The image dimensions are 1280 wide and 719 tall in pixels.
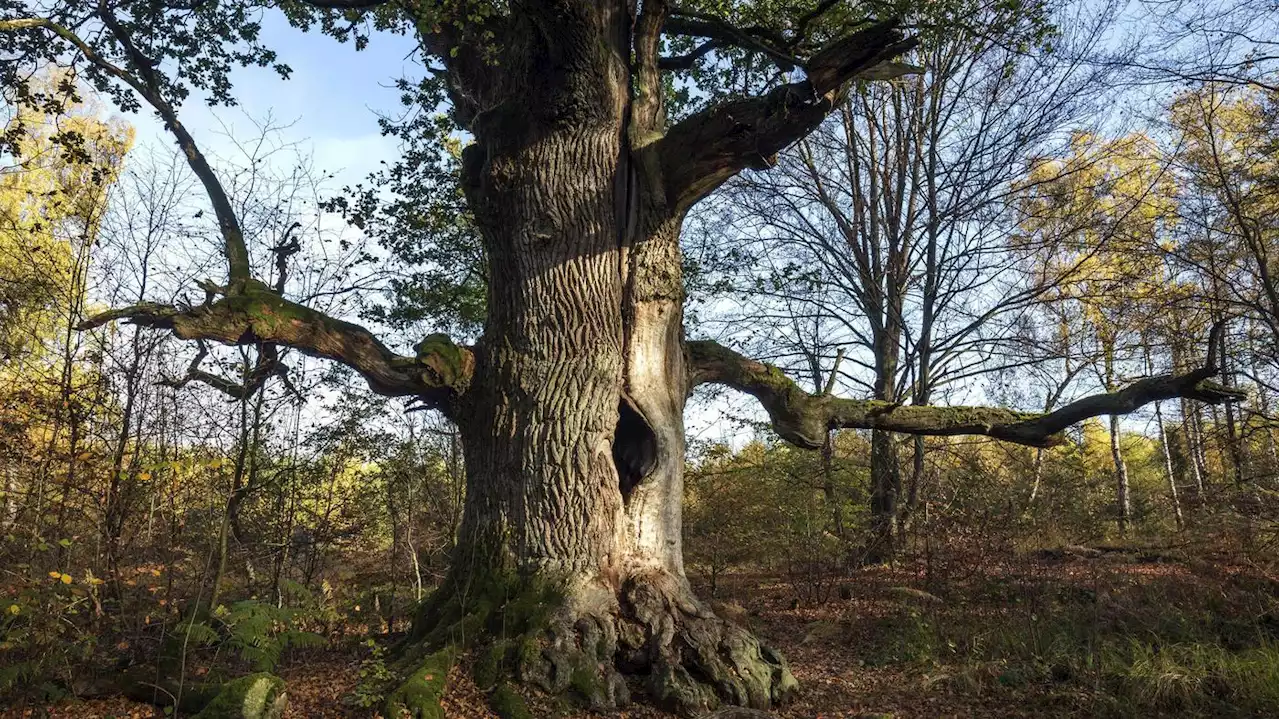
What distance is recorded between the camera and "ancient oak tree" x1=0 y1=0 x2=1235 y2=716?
5.53 meters

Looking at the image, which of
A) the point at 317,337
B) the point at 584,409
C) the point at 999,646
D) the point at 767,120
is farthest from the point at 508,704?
the point at 999,646

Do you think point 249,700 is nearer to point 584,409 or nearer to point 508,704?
point 508,704

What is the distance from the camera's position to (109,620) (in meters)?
5.80

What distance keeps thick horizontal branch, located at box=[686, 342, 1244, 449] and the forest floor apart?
75.4 inches

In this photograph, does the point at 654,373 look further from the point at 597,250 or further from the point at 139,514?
the point at 139,514

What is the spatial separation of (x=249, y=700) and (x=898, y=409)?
6.50m

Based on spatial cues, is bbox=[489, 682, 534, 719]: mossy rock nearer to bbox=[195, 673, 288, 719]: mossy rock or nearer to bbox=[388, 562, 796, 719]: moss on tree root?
bbox=[388, 562, 796, 719]: moss on tree root

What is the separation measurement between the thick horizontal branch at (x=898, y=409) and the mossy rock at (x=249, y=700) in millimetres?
4475

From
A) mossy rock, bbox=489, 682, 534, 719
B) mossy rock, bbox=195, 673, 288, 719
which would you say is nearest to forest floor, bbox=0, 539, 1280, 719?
mossy rock, bbox=489, 682, 534, 719

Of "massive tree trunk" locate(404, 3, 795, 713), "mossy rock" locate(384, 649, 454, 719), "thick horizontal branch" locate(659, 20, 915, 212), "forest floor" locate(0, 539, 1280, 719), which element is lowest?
"forest floor" locate(0, 539, 1280, 719)

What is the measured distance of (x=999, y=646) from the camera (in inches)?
284

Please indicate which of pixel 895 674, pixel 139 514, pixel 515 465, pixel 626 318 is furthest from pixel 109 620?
pixel 895 674

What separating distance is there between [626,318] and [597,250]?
2.18ft

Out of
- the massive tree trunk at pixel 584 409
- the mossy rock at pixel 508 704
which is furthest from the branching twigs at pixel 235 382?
the mossy rock at pixel 508 704
